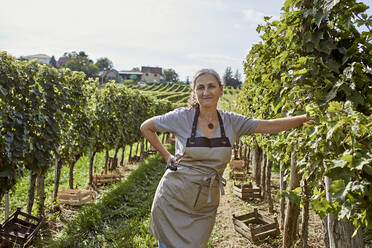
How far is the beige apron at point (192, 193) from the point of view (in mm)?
2486

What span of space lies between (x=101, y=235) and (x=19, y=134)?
2.88 meters

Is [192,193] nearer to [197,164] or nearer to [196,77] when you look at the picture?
[197,164]

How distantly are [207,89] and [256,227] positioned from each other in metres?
4.36

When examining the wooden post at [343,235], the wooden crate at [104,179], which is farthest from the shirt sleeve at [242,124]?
the wooden crate at [104,179]

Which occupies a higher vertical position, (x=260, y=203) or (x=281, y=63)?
(x=281, y=63)

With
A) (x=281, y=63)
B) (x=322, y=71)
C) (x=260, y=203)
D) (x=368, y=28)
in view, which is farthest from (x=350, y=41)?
(x=260, y=203)

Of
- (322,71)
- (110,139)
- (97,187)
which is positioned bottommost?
(97,187)

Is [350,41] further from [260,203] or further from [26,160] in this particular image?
[260,203]

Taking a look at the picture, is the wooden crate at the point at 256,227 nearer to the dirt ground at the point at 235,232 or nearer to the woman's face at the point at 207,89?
the dirt ground at the point at 235,232

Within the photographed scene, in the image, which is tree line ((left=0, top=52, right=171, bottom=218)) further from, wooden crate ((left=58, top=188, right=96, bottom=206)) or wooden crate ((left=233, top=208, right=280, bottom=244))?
wooden crate ((left=233, top=208, right=280, bottom=244))

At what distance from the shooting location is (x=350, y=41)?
8.49ft

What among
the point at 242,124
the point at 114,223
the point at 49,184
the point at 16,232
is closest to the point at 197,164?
the point at 242,124

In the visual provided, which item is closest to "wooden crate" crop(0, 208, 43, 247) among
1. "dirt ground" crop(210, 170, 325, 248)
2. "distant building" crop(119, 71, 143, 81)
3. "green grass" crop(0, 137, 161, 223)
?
"green grass" crop(0, 137, 161, 223)

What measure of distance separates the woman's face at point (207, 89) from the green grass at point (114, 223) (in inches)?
159
